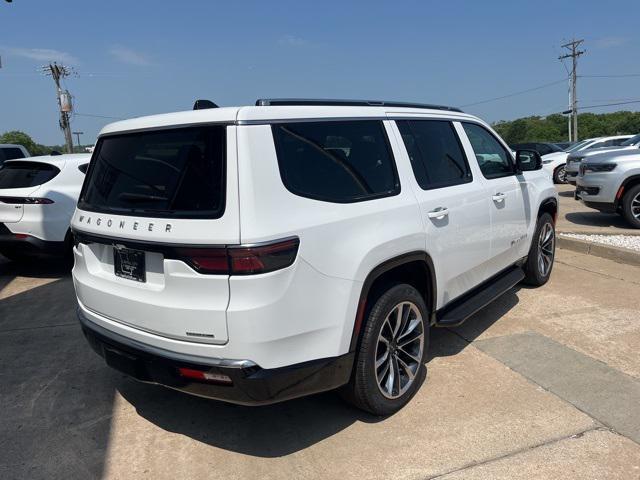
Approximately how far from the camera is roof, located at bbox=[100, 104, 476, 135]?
2.55 m

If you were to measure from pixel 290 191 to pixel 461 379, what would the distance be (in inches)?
79.6

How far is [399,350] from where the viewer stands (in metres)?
3.34

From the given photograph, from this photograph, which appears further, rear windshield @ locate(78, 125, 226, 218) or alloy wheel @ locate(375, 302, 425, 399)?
alloy wheel @ locate(375, 302, 425, 399)

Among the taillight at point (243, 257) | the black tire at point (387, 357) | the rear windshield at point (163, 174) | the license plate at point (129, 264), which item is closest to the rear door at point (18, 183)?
the rear windshield at point (163, 174)

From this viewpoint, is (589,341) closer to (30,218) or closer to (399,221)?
(399,221)

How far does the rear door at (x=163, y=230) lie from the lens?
8.04 feet

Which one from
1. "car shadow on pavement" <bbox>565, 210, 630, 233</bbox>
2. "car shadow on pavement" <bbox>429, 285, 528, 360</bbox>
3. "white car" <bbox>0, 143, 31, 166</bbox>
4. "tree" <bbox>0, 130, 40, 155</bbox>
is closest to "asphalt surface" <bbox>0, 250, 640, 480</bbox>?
"car shadow on pavement" <bbox>429, 285, 528, 360</bbox>

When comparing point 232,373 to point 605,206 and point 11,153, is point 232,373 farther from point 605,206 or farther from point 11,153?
point 11,153

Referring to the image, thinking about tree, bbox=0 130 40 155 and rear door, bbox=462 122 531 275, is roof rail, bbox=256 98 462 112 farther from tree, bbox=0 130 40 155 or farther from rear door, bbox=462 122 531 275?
tree, bbox=0 130 40 155

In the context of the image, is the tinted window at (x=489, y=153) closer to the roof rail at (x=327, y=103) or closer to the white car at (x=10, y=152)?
the roof rail at (x=327, y=103)

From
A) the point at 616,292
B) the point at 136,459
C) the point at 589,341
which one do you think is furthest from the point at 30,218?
the point at 616,292

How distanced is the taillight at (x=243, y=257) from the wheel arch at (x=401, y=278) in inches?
22.0

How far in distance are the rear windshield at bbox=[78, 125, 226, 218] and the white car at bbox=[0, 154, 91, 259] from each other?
3.68 meters

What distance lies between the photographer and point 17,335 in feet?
15.8
